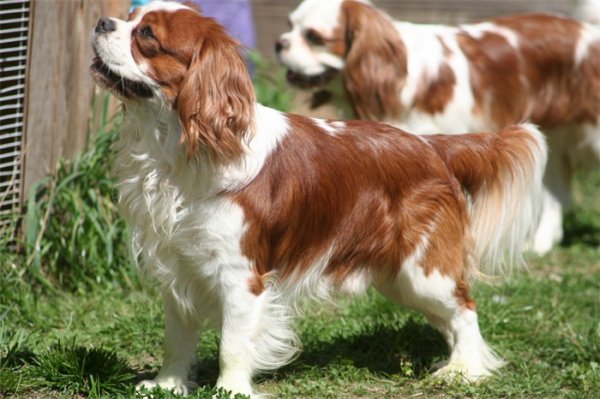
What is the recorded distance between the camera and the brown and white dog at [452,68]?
6.47m

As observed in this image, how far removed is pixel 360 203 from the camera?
14.1ft

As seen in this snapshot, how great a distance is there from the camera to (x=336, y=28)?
659 cm

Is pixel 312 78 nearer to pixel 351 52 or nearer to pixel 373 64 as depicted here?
pixel 351 52

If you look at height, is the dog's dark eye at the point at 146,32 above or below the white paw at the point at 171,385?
above

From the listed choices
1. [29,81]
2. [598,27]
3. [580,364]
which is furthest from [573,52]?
[29,81]

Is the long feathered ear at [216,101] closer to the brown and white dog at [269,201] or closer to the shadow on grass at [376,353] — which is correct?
the brown and white dog at [269,201]

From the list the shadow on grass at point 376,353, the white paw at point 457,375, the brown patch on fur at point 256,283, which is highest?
the brown patch on fur at point 256,283

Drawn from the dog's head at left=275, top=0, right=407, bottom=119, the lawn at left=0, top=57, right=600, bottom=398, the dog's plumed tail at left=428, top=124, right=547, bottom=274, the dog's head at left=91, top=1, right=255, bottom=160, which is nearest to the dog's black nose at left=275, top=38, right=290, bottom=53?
the dog's head at left=275, top=0, right=407, bottom=119

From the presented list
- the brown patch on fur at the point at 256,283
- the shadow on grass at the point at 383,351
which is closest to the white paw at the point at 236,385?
the brown patch on fur at the point at 256,283

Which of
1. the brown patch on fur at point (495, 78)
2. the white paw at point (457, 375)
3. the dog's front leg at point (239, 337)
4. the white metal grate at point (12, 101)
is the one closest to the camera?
the dog's front leg at point (239, 337)

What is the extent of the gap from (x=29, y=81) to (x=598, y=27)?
14.1ft

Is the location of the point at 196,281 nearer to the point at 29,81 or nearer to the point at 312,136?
the point at 312,136

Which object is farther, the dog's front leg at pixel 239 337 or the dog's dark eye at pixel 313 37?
the dog's dark eye at pixel 313 37

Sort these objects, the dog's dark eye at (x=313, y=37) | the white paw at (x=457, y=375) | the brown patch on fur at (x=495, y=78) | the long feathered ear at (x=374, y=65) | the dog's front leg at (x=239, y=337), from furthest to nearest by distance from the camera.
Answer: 1. the brown patch on fur at (x=495, y=78)
2. the dog's dark eye at (x=313, y=37)
3. the long feathered ear at (x=374, y=65)
4. the white paw at (x=457, y=375)
5. the dog's front leg at (x=239, y=337)
